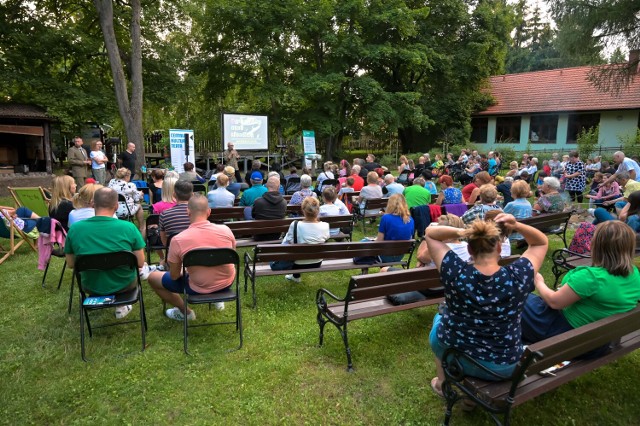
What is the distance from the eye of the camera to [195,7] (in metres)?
18.3

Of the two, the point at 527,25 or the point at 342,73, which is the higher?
the point at 527,25

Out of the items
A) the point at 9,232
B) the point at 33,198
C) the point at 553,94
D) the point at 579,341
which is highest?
the point at 553,94

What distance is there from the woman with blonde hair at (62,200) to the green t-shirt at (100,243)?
2035 millimetres

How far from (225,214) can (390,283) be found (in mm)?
3877

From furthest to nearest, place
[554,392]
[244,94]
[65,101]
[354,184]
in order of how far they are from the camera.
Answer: [244,94], [65,101], [354,184], [554,392]

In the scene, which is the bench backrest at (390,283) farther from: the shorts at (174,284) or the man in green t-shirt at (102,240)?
the man in green t-shirt at (102,240)

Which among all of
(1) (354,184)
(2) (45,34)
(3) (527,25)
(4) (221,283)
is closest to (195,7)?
(2) (45,34)

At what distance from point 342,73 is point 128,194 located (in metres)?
15.2

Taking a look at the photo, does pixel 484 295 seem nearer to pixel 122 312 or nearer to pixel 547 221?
pixel 122 312

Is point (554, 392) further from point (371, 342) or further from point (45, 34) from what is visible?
point (45, 34)

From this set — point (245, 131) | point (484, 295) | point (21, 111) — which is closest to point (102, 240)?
point (484, 295)

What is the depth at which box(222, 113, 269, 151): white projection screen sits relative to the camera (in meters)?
15.0

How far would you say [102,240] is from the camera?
11.4 feet

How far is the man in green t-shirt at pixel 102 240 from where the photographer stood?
136 inches
